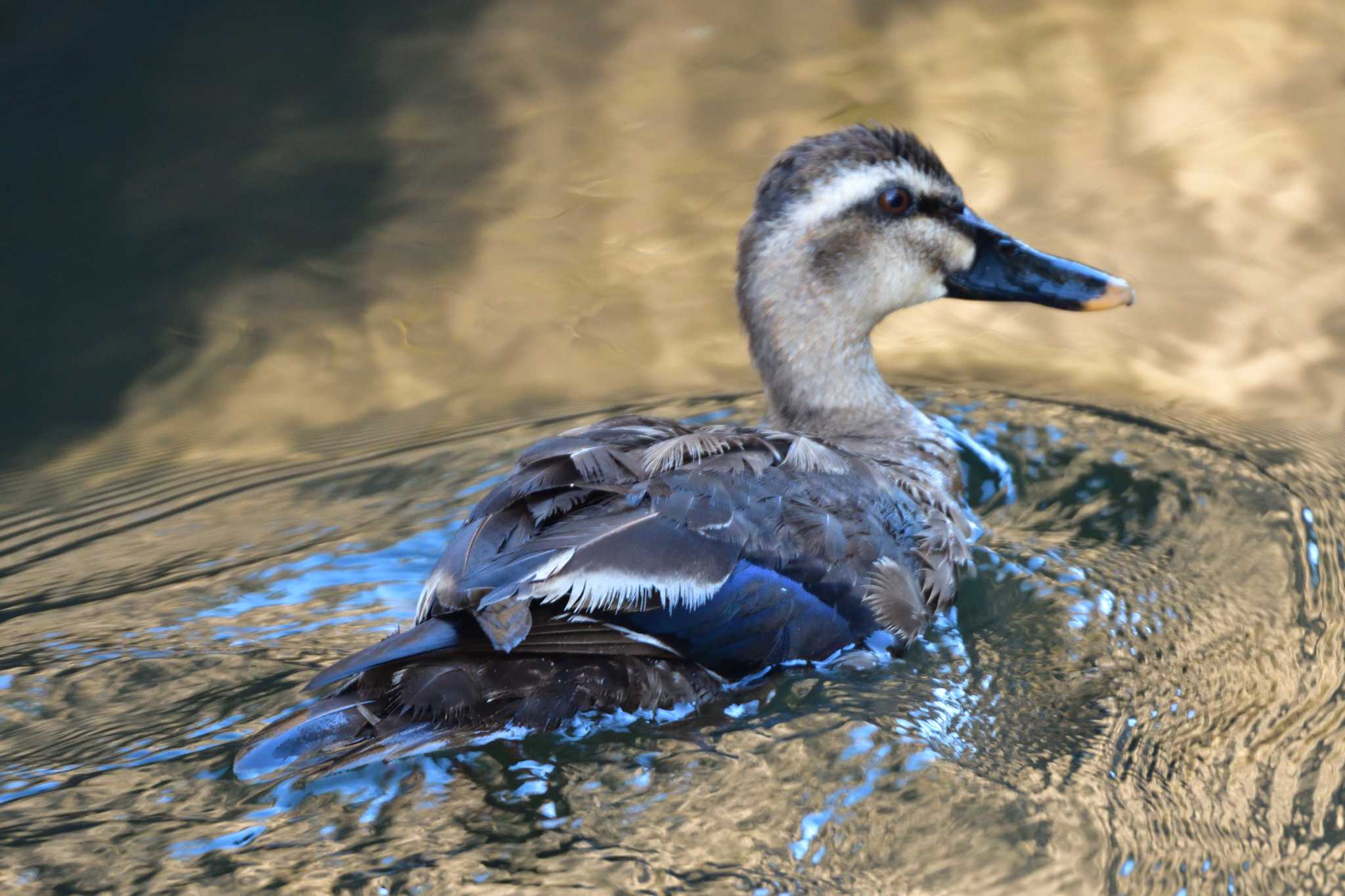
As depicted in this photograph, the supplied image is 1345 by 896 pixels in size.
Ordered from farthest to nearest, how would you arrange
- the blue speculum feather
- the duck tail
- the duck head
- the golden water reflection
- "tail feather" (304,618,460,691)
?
the golden water reflection → the duck head → the blue speculum feather → the duck tail → "tail feather" (304,618,460,691)

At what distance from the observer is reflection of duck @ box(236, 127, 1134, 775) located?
3738 mm

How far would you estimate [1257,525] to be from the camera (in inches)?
208

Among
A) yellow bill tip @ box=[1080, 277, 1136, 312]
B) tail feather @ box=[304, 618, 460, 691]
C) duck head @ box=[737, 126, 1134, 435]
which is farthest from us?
yellow bill tip @ box=[1080, 277, 1136, 312]

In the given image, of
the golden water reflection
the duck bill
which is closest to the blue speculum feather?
the duck bill

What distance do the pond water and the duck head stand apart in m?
0.71

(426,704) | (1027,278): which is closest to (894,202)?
(1027,278)

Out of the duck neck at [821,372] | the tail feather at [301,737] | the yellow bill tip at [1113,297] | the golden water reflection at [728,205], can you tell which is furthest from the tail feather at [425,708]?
the golden water reflection at [728,205]

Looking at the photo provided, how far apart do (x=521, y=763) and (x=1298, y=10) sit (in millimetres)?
7564

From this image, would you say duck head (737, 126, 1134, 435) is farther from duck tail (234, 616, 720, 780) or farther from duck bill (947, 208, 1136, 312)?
duck tail (234, 616, 720, 780)

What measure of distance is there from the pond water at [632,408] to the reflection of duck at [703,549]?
0.15 metres

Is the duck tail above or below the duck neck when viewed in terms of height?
below

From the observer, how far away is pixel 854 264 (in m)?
5.26

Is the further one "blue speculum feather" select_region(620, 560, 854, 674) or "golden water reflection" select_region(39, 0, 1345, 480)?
"golden water reflection" select_region(39, 0, 1345, 480)

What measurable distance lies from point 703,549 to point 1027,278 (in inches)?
85.0
